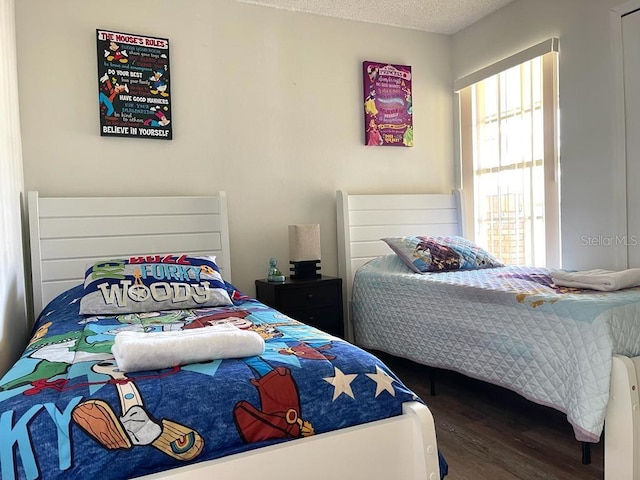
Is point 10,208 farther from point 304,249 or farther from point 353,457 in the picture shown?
point 353,457

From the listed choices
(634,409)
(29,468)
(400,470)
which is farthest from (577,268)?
(29,468)

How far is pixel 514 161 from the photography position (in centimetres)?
370

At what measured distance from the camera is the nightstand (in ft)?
10.6

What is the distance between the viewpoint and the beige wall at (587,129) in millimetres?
2977

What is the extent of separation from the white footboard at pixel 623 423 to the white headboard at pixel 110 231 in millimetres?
2232

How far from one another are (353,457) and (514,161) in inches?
114

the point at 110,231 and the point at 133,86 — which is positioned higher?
the point at 133,86

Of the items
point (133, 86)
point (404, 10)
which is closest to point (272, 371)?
point (133, 86)

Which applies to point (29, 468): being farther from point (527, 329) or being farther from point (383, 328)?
point (383, 328)

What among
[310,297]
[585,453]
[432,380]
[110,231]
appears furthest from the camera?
[310,297]

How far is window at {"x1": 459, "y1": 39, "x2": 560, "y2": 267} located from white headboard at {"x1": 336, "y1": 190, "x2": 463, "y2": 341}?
26cm

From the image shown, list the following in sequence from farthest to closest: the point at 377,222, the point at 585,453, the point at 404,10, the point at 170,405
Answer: the point at 377,222 < the point at 404,10 < the point at 585,453 < the point at 170,405

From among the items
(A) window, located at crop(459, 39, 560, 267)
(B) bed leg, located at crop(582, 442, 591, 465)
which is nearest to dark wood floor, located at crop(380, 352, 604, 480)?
(B) bed leg, located at crop(582, 442, 591, 465)

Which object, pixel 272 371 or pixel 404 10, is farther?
pixel 404 10
